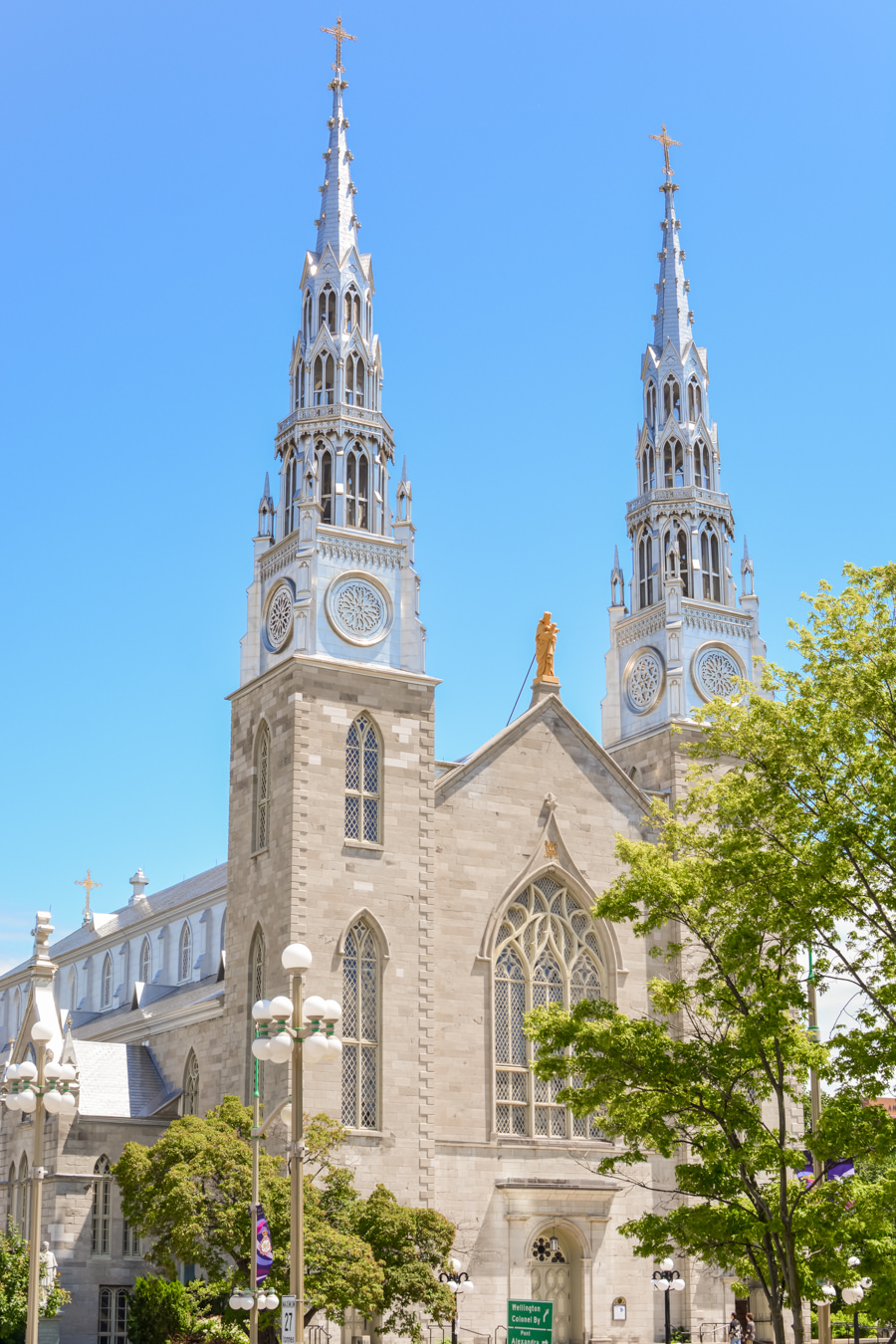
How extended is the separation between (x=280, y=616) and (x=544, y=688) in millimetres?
8716

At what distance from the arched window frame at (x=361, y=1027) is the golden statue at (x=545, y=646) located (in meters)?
11.0

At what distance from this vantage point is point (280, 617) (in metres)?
47.1

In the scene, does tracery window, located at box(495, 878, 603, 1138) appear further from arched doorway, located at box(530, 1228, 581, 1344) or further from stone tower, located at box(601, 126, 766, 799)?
stone tower, located at box(601, 126, 766, 799)

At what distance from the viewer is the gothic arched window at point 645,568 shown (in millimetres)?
57156

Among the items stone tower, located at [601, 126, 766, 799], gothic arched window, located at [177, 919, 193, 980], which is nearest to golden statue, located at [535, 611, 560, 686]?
stone tower, located at [601, 126, 766, 799]

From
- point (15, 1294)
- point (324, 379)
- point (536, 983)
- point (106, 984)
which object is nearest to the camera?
point (15, 1294)

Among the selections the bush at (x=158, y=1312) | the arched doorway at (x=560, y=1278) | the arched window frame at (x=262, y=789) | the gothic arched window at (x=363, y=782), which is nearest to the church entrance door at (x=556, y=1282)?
the arched doorway at (x=560, y=1278)

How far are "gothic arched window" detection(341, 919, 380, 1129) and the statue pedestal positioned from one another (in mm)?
10029

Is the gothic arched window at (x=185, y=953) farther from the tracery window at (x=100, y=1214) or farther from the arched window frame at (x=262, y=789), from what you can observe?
the arched window frame at (x=262, y=789)

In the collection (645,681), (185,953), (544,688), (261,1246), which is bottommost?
(261,1246)

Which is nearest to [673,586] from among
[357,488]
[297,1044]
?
[357,488]

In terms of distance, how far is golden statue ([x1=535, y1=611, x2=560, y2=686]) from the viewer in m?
50.9

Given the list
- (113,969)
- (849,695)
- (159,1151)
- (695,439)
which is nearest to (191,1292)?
(159,1151)

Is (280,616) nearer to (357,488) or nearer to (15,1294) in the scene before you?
(357,488)
